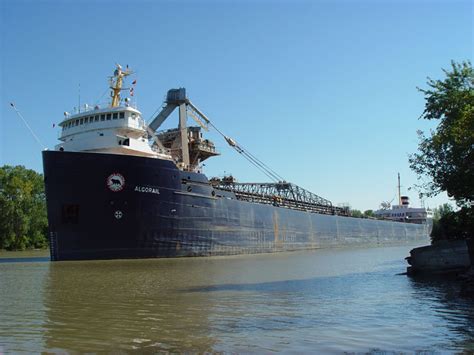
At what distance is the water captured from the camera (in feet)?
21.8

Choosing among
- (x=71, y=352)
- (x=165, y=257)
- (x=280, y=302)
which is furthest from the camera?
(x=165, y=257)

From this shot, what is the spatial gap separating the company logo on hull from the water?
7880 mm

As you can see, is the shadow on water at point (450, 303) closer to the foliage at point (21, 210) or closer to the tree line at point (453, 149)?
the tree line at point (453, 149)

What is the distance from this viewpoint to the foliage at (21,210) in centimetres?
4738

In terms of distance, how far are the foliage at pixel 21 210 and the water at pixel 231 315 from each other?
3608 cm

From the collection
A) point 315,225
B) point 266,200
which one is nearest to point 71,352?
point 266,200

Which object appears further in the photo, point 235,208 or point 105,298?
point 235,208

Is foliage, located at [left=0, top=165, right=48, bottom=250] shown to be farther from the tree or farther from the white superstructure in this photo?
the tree

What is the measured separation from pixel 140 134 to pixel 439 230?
16685 mm

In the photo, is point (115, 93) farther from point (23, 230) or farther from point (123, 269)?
point (23, 230)

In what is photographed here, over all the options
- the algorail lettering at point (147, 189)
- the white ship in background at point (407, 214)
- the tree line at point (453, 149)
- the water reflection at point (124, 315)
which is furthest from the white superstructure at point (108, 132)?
the white ship in background at point (407, 214)

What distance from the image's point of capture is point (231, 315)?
882 cm

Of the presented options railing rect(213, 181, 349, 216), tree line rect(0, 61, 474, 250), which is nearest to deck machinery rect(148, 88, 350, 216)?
railing rect(213, 181, 349, 216)

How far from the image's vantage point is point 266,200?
4000 centimetres
